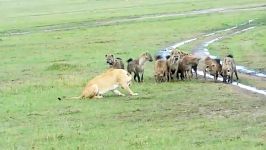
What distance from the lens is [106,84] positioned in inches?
755

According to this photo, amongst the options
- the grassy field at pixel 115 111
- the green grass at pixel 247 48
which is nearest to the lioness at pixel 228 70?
the grassy field at pixel 115 111

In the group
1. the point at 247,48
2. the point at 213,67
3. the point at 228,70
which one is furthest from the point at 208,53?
the point at 228,70

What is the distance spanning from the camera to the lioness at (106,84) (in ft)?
62.0

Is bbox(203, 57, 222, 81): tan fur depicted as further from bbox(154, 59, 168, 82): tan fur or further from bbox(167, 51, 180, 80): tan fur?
bbox(154, 59, 168, 82): tan fur

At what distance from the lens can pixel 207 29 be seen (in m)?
45.3

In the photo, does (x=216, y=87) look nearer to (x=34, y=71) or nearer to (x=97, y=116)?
(x=97, y=116)

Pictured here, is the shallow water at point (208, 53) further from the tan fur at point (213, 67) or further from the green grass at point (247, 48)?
the tan fur at point (213, 67)

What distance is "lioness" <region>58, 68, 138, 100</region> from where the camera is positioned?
18.9 m

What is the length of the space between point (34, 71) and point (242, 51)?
9332 millimetres

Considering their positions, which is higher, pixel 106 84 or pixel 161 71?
pixel 106 84

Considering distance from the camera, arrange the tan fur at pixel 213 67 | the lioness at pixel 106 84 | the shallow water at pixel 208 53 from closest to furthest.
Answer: the lioness at pixel 106 84 < the shallow water at pixel 208 53 < the tan fur at pixel 213 67

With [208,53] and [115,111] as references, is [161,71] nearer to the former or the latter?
[115,111]

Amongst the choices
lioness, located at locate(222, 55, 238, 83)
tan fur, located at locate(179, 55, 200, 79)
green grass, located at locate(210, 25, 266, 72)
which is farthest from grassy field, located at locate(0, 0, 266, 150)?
tan fur, located at locate(179, 55, 200, 79)

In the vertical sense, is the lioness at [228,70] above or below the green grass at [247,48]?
above
